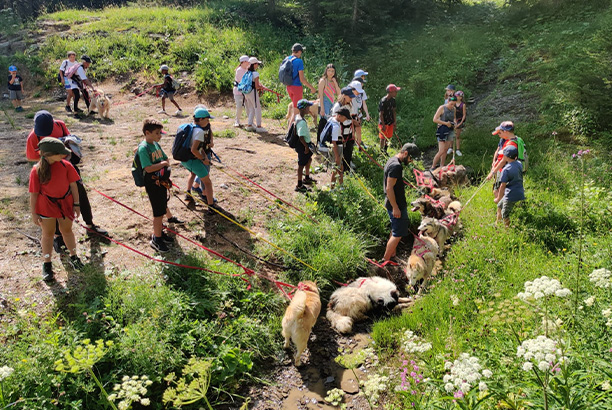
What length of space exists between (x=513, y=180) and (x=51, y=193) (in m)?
7.21

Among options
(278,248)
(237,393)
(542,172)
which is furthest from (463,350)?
(542,172)

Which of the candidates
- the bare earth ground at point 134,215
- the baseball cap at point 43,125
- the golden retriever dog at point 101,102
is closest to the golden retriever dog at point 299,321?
the bare earth ground at point 134,215

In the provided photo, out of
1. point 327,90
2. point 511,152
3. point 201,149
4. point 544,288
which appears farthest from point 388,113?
point 544,288

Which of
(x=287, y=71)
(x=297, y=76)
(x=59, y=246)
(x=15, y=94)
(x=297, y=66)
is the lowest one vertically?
(x=59, y=246)

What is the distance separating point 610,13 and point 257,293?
1659 centimetres

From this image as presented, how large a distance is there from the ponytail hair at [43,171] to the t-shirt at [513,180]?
23.1 ft

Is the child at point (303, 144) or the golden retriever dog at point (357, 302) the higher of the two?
the child at point (303, 144)

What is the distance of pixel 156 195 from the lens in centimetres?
613

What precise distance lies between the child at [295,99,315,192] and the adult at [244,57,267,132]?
3367 millimetres

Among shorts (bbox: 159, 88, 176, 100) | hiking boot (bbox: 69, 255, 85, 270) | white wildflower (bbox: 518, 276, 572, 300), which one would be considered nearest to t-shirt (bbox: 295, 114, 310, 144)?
hiking boot (bbox: 69, 255, 85, 270)

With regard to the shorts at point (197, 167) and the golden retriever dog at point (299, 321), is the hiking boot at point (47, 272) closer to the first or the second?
the shorts at point (197, 167)

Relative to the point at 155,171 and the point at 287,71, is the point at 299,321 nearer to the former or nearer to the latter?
the point at 155,171

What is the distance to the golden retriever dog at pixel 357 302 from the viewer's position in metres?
5.96

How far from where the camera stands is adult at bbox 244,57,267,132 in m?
11.0
